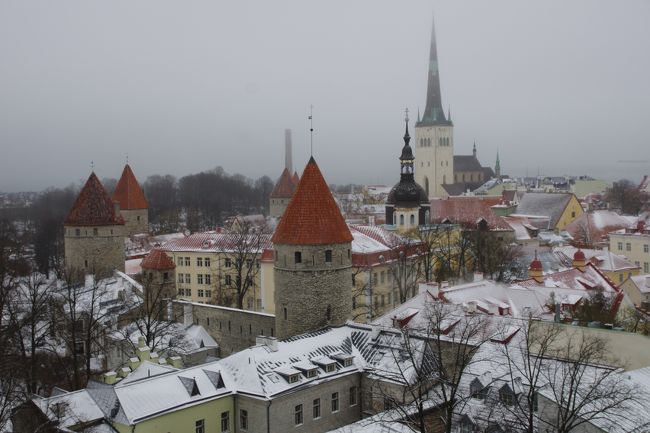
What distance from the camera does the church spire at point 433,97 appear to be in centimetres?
10369

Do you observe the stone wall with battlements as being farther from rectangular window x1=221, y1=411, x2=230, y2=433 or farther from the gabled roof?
the gabled roof

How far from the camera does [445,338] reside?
2219 cm

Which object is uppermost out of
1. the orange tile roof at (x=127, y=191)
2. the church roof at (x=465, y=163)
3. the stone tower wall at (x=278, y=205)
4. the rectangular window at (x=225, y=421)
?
the church roof at (x=465, y=163)

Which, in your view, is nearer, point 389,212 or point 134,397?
point 134,397

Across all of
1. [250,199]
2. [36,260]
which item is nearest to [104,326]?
[36,260]

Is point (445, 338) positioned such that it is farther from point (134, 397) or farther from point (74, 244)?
point (74, 244)

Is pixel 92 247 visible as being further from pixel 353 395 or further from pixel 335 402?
pixel 335 402

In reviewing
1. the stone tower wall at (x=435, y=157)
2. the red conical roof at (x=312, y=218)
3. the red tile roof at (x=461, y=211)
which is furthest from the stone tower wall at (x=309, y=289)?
the stone tower wall at (x=435, y=157)

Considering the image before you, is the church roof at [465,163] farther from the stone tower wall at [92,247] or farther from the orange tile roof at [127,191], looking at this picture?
the stone tower wall at [92,247]

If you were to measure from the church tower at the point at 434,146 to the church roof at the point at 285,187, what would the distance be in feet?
146

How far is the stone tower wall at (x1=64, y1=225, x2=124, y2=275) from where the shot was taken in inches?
1629

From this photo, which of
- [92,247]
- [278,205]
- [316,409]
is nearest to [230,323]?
[316,409]

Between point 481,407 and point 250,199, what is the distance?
11160cm

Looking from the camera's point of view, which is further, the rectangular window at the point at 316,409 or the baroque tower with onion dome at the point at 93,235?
the baroque tower with onion dome at the point at 93,235
